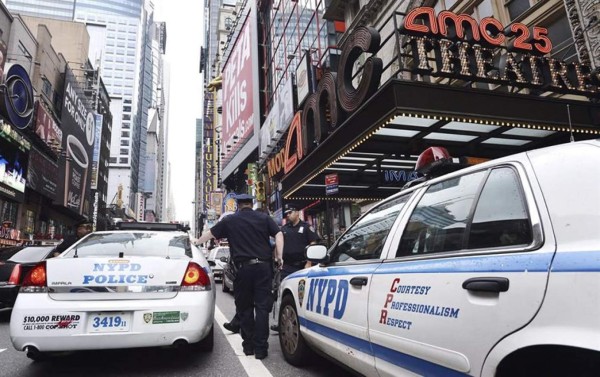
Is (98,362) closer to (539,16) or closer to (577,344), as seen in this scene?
(577,344)

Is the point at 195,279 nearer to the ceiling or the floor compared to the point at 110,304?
nearer to the ceiling

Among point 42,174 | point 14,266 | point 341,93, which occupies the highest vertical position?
point 42,174

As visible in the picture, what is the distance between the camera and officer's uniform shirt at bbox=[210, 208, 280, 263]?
4688 millimetres

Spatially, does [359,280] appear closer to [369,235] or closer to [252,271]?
[369,235]

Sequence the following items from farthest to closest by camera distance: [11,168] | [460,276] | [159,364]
A: [11,168] < [159,364] < [460,276]

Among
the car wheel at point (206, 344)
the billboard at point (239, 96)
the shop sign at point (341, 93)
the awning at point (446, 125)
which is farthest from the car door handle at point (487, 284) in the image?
the billboard at point (239, 96)

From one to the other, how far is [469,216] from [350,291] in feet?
3.84

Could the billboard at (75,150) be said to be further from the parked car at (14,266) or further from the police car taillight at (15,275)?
the police car taillight at (15,275)

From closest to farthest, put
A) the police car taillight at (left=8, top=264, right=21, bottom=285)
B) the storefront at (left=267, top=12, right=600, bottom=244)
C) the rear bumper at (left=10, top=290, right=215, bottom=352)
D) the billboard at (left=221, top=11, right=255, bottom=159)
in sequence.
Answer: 1. the rear bumper at (left=10, top=290, right=215, bottom=352)
2. the police car taillight at (left=8, top=264, right=21, bottom=285)
3. the storefront at (left=267, top=12, right=600, bottom=244)
4. the billboard at (left=221, top=11, right=255, bottom=159)

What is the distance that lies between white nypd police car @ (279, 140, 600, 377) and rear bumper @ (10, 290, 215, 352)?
163cm

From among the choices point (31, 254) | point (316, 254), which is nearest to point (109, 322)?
point (316, 254)

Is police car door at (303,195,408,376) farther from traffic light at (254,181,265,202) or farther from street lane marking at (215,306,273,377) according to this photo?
traffic light at (254,181,265,202)

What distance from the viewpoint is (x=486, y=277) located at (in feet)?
6.19

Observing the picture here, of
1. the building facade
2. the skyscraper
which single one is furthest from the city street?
the skyscraper
